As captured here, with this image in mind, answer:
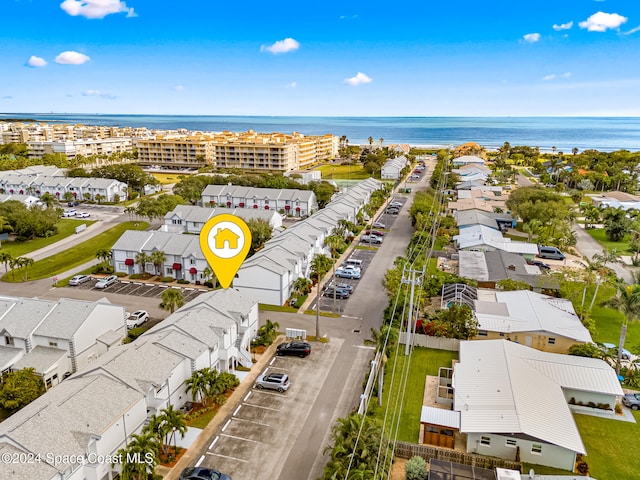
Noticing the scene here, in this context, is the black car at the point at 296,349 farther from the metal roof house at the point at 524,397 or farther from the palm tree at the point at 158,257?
the palm tree at the point at 158,257

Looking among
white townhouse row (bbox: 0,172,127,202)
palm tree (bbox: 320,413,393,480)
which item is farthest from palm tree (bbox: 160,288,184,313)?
white townhouse row (bbox: 0,172,127,202)

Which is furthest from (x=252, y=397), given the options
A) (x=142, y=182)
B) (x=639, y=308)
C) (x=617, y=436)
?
(x=142, y=182)

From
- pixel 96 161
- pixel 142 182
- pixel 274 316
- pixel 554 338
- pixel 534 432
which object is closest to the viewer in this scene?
pixel 534 432

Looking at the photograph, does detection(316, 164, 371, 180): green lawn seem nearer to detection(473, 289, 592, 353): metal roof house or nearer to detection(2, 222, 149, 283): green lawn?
detection(2, 222, 149, 283): green lawn

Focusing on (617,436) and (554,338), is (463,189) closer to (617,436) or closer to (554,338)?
(554,338)

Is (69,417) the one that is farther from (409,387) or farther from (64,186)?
(64,186)
